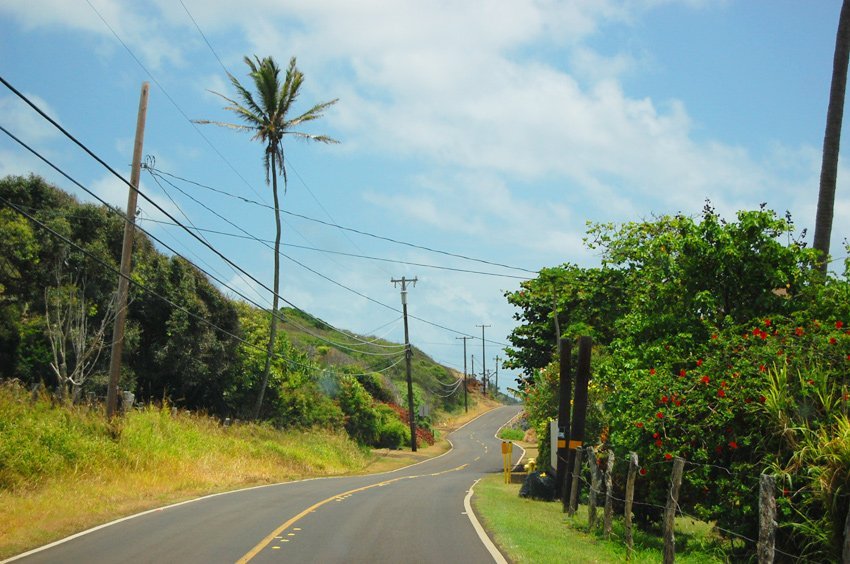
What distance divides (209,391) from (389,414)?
2889 cm

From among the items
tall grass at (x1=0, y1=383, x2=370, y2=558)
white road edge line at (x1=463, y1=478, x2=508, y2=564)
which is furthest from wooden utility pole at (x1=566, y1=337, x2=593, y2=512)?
tall grass at (x1=0, y1=383, x2=370, y2=558)

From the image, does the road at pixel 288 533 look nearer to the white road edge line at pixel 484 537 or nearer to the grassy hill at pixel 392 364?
the white road edge line at pixel 484 537

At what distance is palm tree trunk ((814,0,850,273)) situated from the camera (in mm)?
17359

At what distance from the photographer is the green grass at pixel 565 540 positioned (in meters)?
12.7

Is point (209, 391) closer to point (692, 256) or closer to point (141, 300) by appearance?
point (141, 300)

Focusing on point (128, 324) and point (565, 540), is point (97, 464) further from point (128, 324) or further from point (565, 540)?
point (128, 324)

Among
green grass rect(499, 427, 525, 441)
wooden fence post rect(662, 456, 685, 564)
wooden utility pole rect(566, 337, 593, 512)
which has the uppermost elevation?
wooden utility pole rect(566, 337, 593, 512)

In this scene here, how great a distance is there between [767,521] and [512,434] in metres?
82.1

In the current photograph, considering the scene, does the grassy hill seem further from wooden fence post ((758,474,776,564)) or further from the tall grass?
wooden fence post ((758,474,776,564))

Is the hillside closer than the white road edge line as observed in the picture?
No

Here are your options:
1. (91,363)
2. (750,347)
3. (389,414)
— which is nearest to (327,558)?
(750,347)

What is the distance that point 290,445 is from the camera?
130 ft

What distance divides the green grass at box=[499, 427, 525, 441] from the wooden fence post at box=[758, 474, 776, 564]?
78.5 m

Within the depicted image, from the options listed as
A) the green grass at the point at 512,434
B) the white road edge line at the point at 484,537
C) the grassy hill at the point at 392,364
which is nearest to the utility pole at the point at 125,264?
the white road edge line at the point at 484,537
